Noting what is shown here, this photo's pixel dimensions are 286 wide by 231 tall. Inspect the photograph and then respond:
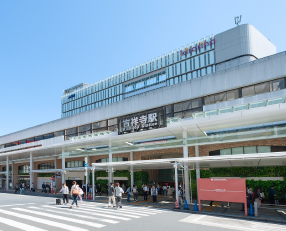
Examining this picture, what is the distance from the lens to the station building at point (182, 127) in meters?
18.0

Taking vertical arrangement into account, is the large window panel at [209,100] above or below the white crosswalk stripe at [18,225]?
above

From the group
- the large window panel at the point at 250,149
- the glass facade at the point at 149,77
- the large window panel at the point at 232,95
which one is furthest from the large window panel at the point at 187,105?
the glass facade at the point at 149,77

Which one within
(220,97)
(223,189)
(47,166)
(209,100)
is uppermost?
(220,97)

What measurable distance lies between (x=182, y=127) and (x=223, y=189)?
5.77 m

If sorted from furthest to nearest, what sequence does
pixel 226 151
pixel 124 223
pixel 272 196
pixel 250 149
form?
pixel 226 151 → pixel 250 149 → pixel 272 196 → pixel 124 223

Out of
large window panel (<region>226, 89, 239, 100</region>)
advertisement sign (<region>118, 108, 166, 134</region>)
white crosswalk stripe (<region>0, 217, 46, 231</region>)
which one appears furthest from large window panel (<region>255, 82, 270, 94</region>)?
white crosswalk stripe (<region>0, 217, 46, 231</region>)

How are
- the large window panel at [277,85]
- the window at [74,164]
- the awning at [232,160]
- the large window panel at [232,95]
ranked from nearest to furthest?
the awning at [232,160]
the large window panel at [277,85]
the large window panel at [232,95]
the window at [74,164]

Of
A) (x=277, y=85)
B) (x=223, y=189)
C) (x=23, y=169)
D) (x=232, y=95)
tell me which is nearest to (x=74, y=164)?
(x=23, y=169)

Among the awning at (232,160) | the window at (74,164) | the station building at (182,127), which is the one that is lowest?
the window at (74,164)

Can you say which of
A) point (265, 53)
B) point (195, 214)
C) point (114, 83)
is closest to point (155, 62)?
point (114, 83)

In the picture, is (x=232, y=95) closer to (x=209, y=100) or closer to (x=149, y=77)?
(x=209, y=100)

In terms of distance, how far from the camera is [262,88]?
2106cm

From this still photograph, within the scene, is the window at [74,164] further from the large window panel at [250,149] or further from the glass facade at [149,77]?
A: the glass facade at [149,77]

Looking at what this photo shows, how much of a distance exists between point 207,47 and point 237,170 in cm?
5163
